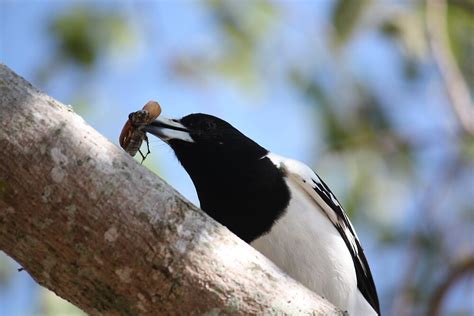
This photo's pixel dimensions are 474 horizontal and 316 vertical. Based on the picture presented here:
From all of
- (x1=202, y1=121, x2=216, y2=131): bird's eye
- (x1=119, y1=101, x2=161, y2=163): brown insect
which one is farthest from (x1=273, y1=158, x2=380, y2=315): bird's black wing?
(x1=119, y1=101, x2=161, y2=163): brown insect

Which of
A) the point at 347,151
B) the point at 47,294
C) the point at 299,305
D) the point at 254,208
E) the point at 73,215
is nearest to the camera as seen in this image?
the point at 73,215

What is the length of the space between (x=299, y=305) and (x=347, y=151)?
3.73 m

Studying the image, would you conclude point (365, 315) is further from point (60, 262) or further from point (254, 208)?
point (60, 262)

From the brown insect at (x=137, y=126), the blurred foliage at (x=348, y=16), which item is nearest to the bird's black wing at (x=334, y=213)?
the brown insect at (x=137, y=126)

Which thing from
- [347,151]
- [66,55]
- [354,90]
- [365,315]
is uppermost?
[354,90]

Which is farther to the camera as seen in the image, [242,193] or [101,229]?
[242,193]

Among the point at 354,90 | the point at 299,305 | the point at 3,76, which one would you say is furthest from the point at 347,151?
the point at 3,76

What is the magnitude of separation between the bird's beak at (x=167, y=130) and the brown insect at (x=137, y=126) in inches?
1.2

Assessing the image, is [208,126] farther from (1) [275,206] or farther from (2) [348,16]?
(2) [348,16]

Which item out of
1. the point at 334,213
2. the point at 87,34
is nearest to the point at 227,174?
the point at 334,213

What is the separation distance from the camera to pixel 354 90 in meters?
6.91

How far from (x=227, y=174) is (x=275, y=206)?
0.30 meters

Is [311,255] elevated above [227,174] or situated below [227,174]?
below

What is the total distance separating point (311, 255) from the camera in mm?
3904
